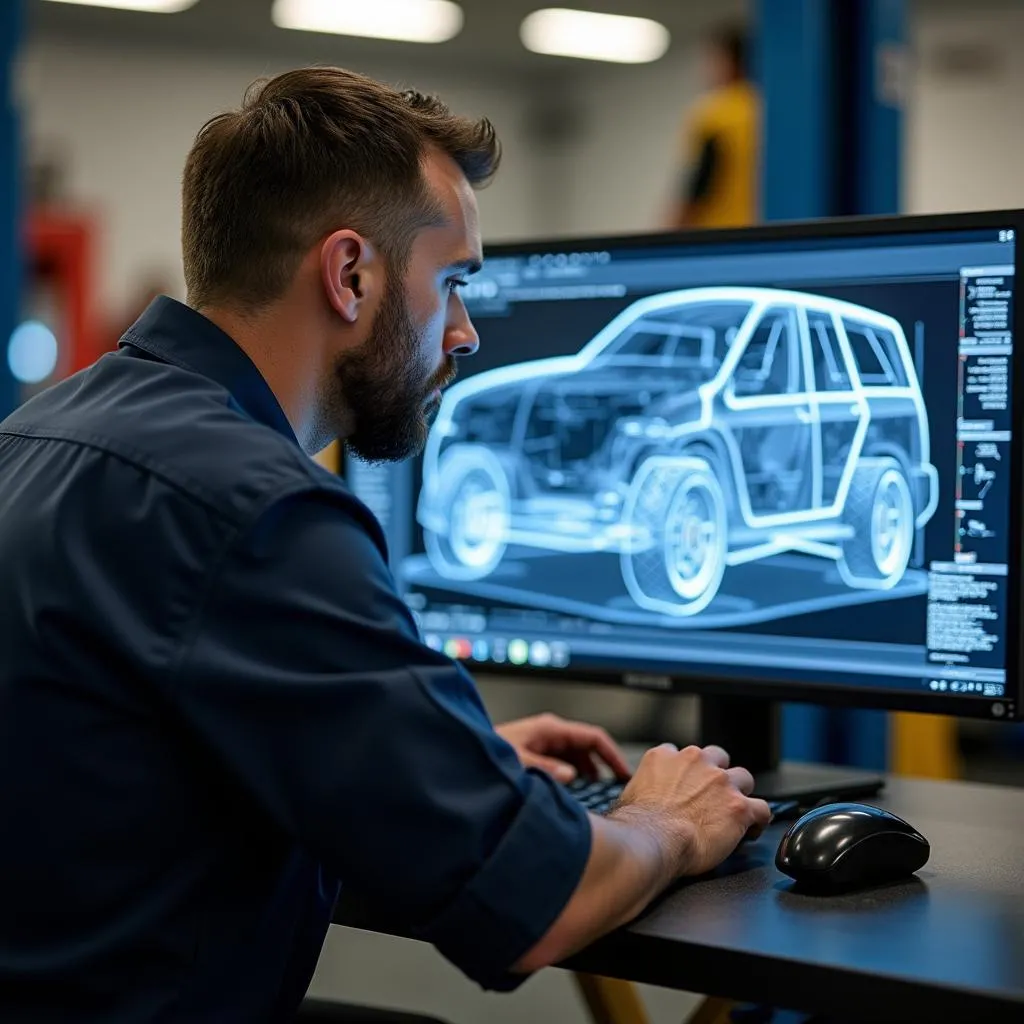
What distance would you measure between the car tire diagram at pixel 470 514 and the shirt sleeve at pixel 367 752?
2.03 ft

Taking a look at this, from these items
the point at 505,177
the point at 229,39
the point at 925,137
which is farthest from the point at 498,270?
the point at 505,177

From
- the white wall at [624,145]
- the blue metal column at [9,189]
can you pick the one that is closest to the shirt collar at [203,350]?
the blue metal column at [9,189]

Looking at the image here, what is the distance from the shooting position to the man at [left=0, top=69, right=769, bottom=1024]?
0.86m

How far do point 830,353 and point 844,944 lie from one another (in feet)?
1.98

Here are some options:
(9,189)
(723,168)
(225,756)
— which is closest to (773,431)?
(225,756)

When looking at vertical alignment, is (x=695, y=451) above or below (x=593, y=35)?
below

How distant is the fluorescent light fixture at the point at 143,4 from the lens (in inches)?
301

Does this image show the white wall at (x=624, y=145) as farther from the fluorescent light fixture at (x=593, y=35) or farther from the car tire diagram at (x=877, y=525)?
the car tire diagram at (x=877, y=525)

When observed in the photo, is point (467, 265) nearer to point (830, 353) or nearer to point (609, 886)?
point (830, 353)

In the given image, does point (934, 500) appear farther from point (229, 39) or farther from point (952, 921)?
point (229, 39)

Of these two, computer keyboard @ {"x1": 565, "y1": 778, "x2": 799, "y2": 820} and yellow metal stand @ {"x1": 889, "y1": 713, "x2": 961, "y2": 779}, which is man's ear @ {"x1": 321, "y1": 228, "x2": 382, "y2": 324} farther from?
yellow metal stand @ {"x1": 889, "y1": 713, "x2": 961, "y2": 779}

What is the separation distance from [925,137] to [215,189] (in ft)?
21.5

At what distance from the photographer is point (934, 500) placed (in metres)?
1.29

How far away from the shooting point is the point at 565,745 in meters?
1.42
